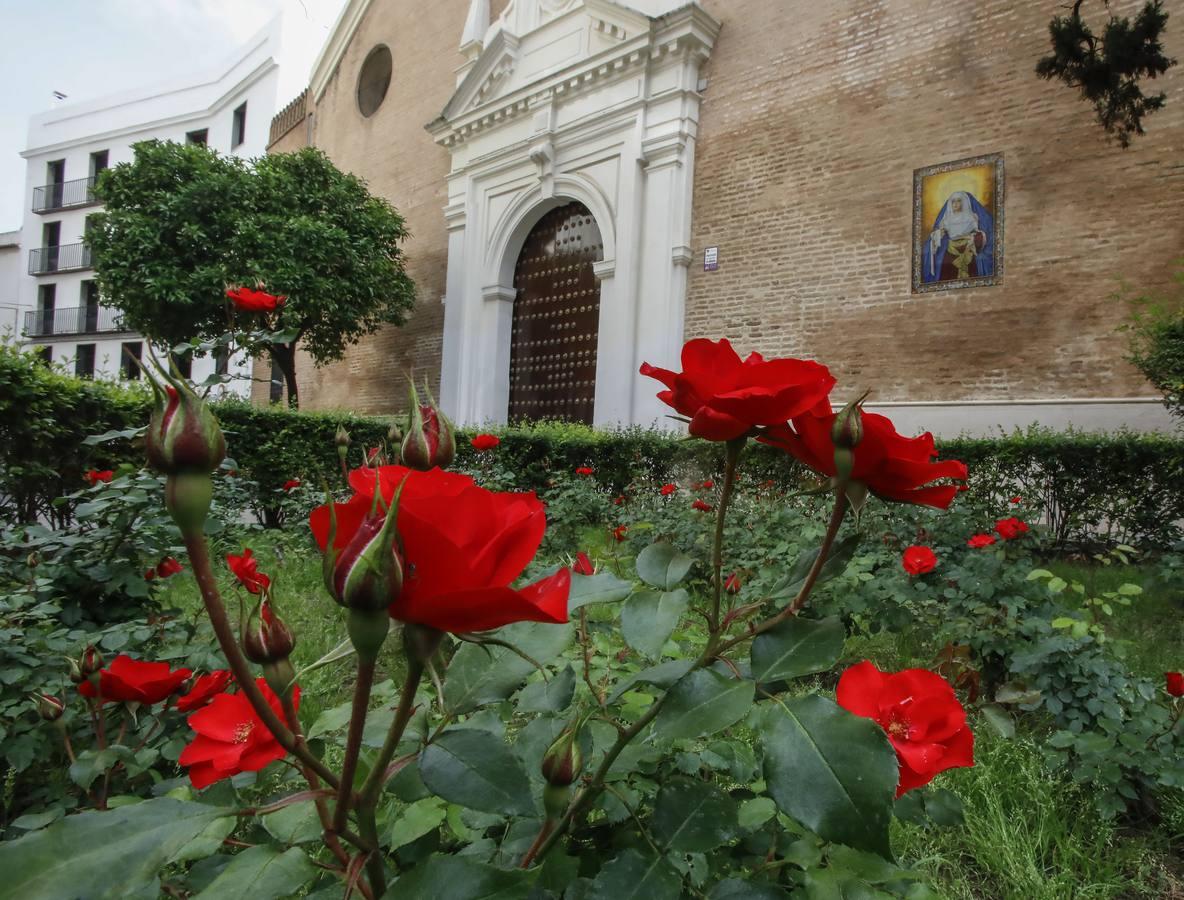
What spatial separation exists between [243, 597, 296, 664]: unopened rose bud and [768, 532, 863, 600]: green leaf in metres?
0.37

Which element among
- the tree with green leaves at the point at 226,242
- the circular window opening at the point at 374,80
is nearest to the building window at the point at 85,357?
the tree with green leaves at the point at 226,242

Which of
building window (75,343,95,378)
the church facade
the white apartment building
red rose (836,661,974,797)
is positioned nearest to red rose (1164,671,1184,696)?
red rose (836,661,974,797)

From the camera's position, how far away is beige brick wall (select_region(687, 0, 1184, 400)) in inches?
257

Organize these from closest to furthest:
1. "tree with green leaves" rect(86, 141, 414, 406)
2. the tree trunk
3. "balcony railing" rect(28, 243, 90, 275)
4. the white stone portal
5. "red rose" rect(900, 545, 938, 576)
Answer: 1. "red rose" rect(900, 545, 938, 576)
2. the white stone portal
3. "tree with green leaves" rect(86, 141, 414, 406)
4. the tree trunk
5. "balcony railing" rect(28, 243, 90, 275)

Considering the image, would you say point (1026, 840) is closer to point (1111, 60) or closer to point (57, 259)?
point (1111, 60)

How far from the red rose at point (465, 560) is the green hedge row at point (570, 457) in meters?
2.13

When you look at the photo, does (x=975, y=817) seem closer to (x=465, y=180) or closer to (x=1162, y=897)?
(x=1162, y=897)

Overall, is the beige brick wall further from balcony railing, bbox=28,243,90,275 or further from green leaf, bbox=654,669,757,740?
balcony railing, bbox=28,243,90,275

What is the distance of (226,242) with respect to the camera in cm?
1110

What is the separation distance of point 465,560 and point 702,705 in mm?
225

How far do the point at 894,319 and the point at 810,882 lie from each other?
7785 millimetres

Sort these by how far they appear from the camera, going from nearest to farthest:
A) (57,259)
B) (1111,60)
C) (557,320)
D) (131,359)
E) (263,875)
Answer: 1. (263,875)
2. (131,359)
3. (1111,60)
4. (557,320)
5. (57,259)

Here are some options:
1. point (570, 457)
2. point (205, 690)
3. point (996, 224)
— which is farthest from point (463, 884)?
point (996, 224)

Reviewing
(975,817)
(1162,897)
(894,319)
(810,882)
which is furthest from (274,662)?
(894,319)
